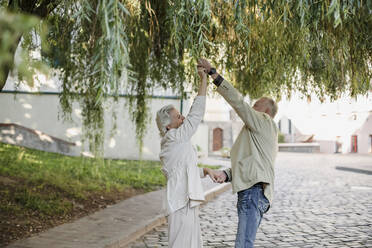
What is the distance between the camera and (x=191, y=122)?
3.69 m

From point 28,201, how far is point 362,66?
21.9 feet

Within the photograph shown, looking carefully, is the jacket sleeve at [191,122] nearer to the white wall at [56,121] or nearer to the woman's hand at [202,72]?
the woman's hand at [202,72]

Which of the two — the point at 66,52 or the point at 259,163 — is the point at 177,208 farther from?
the point at 66,52

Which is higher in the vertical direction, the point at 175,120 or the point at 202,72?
the point at 202,72

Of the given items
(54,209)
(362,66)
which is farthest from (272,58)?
(54,209)

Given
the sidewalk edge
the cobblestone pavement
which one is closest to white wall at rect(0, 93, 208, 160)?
the cobblestone pavement

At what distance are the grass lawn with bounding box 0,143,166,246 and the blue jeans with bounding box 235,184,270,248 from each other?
12.9ft

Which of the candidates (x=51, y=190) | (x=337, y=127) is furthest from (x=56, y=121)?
(x=337, y=127)

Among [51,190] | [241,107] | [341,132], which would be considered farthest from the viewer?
[341,132]

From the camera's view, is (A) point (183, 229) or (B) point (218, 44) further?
(B) point (218, 44)

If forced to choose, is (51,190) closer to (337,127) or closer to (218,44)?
(218,44)

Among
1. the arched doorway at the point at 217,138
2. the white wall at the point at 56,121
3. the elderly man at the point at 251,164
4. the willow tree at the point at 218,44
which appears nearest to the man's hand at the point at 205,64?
the elderly man at the point at 251,164

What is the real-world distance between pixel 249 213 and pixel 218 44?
3.47 metres

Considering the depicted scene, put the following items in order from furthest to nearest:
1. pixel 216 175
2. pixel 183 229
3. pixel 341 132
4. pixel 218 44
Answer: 1. pixel 341 132
2. pixel 218 44
3. pixel 216 175
4. pixel 183 229
